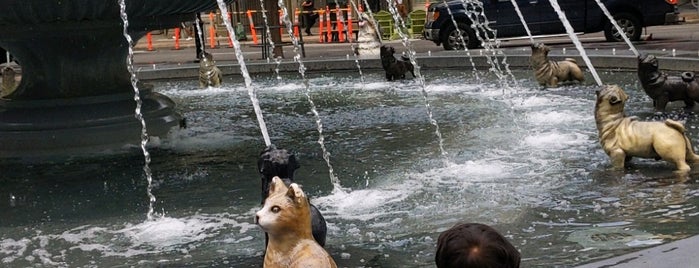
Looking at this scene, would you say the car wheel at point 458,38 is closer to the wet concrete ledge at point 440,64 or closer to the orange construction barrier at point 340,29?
the wet concrete ledge at point 440,64

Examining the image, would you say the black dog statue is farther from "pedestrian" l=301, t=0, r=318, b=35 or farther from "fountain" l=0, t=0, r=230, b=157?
"pedestrian" l=301, t=0, r=318, b=35

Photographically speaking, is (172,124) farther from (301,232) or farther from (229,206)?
(301,232)

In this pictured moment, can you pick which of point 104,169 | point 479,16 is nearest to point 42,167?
point 104,169

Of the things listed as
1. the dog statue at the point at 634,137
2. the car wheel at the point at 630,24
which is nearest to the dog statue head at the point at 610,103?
the dog statue at the point at 634,137

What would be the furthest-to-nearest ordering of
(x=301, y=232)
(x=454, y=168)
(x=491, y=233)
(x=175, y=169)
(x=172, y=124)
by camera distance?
(x=172, y=124) < (x=175, y=169) < (x=454, y=168) < (x=301, y=232) < (x=491, y=233)

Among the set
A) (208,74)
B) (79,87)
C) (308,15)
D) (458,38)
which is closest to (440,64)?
(208,74)

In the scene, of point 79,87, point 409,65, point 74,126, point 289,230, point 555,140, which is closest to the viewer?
point 289,230

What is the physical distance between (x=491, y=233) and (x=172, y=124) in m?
7.42

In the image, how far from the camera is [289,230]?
3752 mm

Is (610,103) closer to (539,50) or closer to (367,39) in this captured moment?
(539,50)

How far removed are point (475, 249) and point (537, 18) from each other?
21.1m

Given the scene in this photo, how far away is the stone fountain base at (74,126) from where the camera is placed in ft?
30.8

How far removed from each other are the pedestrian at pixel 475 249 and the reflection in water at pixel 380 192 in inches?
92.7

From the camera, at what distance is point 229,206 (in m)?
6.86
